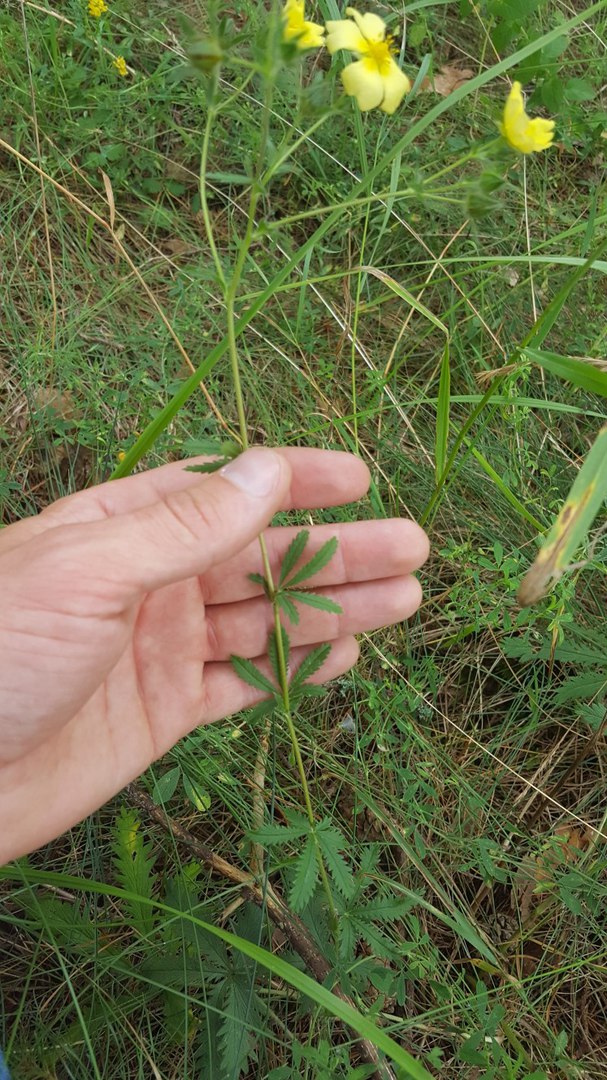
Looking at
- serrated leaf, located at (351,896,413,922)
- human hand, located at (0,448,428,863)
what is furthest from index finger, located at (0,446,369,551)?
serrated leaf, located at (351,896,413,922)

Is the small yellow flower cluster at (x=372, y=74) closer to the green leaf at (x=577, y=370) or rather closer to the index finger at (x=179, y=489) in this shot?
the green leaf at (x=577, y=370)

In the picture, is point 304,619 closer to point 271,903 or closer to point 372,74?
point 271,903

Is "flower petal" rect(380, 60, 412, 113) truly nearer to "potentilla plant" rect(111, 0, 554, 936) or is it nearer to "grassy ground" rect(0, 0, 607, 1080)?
"potentilla plant" rect(111, 0, 554, 936)

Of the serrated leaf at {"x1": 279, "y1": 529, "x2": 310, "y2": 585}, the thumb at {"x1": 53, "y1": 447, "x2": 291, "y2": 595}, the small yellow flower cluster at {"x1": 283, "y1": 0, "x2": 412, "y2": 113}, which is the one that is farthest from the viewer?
the serrated leaf at {"x1": 279, "y1": 529, "x2": 310, "y2": 585}

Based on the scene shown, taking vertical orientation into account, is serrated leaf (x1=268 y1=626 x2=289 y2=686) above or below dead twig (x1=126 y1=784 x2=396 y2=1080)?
above

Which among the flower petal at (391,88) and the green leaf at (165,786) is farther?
the green leaf at (165,786)

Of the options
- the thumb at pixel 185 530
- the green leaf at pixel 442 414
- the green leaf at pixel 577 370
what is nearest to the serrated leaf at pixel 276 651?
the thumb at pixel 185 530

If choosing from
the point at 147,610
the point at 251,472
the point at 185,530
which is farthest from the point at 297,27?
the point at 147,610
